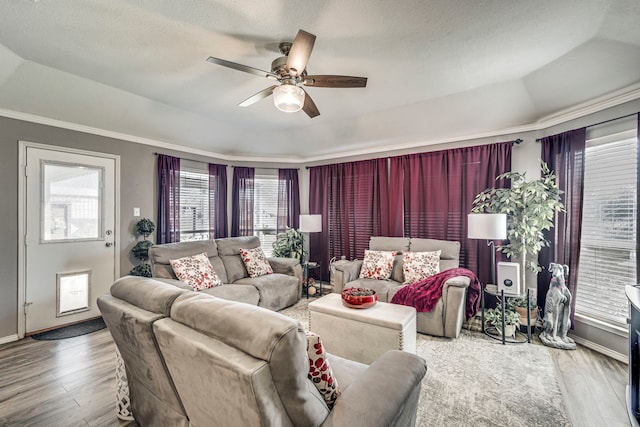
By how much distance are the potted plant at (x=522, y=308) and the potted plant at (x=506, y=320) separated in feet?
0.20

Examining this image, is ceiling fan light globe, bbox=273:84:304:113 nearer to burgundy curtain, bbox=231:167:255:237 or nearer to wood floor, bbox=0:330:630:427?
wood floor, bbox=0:330:630:427

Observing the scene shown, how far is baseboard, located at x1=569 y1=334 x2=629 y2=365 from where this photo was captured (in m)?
2.63

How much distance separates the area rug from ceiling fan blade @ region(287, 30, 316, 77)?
2527mm

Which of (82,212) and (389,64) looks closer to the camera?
(389,64)

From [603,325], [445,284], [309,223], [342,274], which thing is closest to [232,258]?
[309,223]

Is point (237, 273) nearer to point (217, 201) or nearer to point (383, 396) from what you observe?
point (217, 201)

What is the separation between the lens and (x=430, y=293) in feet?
10.4

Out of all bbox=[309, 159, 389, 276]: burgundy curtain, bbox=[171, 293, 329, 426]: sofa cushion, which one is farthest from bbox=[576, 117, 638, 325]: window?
bbox=[171, 293, 329, 426]: sofa cushion

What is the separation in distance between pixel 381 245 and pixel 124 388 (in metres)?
3.34

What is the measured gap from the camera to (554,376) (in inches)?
94.6

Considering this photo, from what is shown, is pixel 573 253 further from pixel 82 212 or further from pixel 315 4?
pixel 82 212

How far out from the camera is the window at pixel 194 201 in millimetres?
4762

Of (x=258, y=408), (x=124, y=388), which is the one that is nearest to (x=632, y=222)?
(x=258, y=408)

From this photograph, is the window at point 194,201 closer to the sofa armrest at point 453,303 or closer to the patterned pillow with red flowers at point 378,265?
the patterned pillow with red flowers at point 378,265
